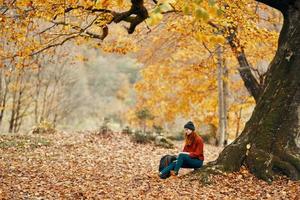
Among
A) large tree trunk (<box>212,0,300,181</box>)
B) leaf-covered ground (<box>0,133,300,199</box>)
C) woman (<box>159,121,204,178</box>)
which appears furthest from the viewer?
woman (<box>159,121,204,178</box>)

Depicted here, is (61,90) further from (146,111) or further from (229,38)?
(229,38)

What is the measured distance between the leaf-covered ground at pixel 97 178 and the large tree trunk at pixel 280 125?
Answer: 34 cm

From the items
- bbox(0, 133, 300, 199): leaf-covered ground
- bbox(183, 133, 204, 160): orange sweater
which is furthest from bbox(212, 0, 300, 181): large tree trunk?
bbox(183, 133, 204, 160): orange sweater

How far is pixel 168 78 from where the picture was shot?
87.7ft

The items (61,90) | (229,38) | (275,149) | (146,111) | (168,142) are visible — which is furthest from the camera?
(61,90)

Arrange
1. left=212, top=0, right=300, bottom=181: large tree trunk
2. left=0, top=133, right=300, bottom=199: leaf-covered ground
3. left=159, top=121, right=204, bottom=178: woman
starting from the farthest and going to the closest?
left=159, top=121, right=204, bottom=178: woman < left=212, top=0, right=300, bottom=181: large tree trunk < left=0, top=133, right=300, bottom=199: leaf-covered ground

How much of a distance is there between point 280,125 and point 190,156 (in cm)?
232

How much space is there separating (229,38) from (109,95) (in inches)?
1796

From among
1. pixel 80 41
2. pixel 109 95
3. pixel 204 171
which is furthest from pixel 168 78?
pixel 109 95

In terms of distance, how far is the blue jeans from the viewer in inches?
463

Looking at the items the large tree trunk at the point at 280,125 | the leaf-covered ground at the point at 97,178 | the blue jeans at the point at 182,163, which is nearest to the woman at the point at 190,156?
the blue jeans at the point at 182,163

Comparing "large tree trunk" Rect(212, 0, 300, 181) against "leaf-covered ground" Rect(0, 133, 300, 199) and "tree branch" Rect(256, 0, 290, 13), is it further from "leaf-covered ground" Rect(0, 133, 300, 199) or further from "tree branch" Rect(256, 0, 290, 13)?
"leaf-covered ground" Rect(0, 133, 300, 199)

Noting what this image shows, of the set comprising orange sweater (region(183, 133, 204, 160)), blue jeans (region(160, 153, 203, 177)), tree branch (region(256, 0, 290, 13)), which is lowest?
blue jeans (region(160, 153, 203, 177))

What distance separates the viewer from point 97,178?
1205 cm
